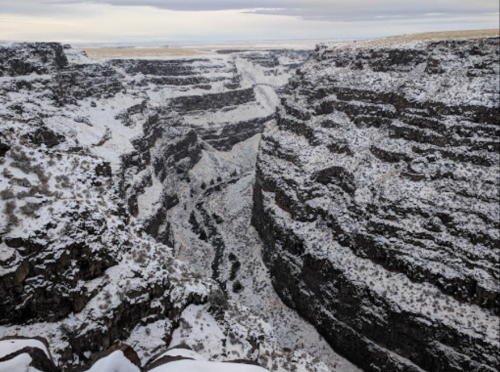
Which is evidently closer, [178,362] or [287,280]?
[178,362]

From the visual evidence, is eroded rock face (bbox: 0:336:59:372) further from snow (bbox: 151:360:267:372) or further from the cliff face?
the cliff face

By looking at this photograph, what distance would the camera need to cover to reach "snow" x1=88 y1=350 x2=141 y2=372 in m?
11.6

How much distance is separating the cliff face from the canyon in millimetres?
151

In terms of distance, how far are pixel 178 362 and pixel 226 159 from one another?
78719 millimetres

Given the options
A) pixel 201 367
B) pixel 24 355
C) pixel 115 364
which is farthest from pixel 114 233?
pixel 201 367

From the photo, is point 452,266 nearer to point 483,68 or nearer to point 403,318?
point 403,318

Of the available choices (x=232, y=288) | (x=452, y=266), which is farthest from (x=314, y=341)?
(x=452, y=266)

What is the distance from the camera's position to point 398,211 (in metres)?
33.7

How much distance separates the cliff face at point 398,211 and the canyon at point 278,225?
0.50ft

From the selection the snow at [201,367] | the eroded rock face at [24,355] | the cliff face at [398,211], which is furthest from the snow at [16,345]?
the cliff face at [398,211]

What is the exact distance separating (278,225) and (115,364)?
31.9m

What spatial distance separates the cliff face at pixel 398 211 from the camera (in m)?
28.8

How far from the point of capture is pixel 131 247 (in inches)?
867

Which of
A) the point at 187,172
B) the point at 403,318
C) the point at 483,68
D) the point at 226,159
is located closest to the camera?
the point at 403,318
